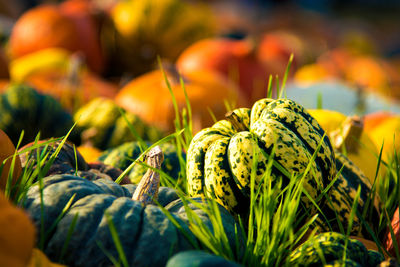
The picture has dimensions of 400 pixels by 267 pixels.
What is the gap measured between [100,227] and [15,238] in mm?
257

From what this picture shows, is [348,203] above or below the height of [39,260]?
below

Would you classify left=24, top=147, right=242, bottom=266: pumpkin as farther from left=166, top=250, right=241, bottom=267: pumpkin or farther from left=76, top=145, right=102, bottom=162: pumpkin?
left=76, top=145, right=102, bottom=162: pumpkin

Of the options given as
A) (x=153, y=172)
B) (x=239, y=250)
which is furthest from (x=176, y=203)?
(x=239, y=250)

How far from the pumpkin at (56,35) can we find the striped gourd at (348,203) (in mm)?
3639

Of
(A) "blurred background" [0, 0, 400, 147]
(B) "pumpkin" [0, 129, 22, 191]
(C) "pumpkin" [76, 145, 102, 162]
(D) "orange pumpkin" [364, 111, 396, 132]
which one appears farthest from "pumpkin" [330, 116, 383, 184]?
(B) "pumpkin" [0, 129, 22, 191]

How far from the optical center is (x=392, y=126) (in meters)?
2.44

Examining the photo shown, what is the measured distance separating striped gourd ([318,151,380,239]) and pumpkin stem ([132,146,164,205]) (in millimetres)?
481

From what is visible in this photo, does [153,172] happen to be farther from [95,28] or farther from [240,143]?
[95,28]

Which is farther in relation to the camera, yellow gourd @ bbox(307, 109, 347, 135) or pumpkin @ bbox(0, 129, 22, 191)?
yellow gourd @ bbox(307, 109, 347, 135)

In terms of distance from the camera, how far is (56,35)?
485 centimetres

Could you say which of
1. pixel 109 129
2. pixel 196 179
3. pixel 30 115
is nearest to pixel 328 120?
pixel 196 179

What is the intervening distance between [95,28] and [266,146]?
4.14 metres

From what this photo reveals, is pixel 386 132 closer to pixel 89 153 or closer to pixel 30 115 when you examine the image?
pixel 89 153

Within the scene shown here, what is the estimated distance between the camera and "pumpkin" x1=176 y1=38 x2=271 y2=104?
4441 mm
